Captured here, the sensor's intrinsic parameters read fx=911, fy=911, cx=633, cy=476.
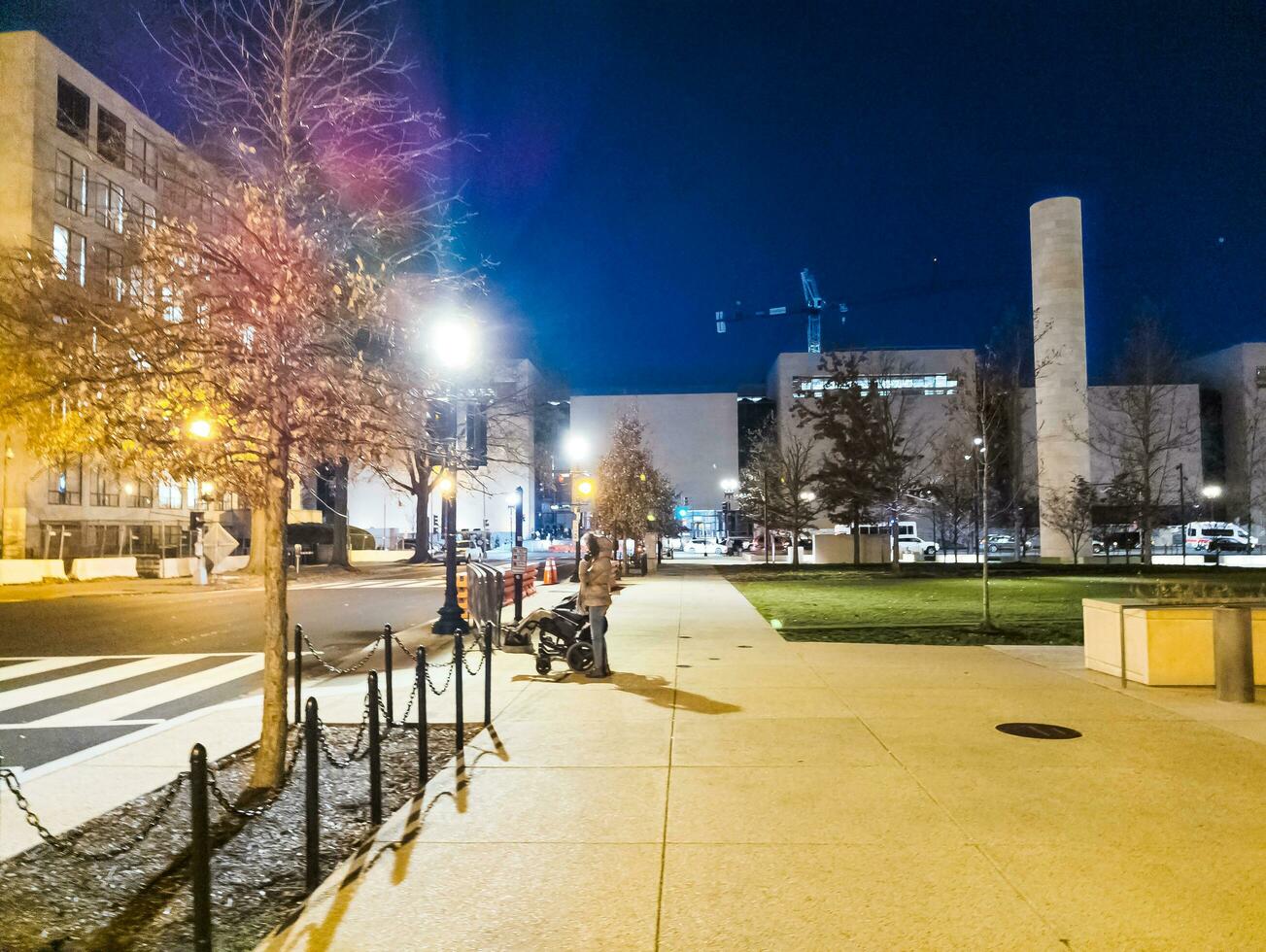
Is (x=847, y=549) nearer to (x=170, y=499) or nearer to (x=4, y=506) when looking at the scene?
(x=170, y=499)

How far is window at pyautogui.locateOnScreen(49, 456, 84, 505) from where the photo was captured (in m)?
40.3

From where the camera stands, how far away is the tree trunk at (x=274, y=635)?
707 centimetres

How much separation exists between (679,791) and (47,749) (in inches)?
242

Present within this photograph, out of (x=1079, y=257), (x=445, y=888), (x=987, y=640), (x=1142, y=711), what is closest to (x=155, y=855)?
(x=445, y=888)

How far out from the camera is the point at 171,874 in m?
5.43

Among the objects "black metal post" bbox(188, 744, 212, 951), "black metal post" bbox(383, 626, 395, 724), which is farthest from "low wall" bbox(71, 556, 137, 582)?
"black metal post" bbox(188, 744, 212, 951)

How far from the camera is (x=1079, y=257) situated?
165 ft

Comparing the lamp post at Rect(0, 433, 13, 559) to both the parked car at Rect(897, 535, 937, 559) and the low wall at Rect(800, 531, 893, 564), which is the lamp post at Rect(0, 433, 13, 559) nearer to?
the low wall at Rect(800, 531, 893, 564)

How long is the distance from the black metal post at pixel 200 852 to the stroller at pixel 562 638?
8.29 meters

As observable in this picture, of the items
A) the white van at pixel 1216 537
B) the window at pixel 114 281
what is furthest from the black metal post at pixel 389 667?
the white van at pixel 1216 537

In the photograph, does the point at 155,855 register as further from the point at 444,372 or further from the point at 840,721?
the point at 840,721

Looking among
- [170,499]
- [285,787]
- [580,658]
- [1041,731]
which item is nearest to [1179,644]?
[1041,731]

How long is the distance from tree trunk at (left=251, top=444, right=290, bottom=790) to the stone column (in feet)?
155

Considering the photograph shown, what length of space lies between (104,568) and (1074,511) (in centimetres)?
4262
